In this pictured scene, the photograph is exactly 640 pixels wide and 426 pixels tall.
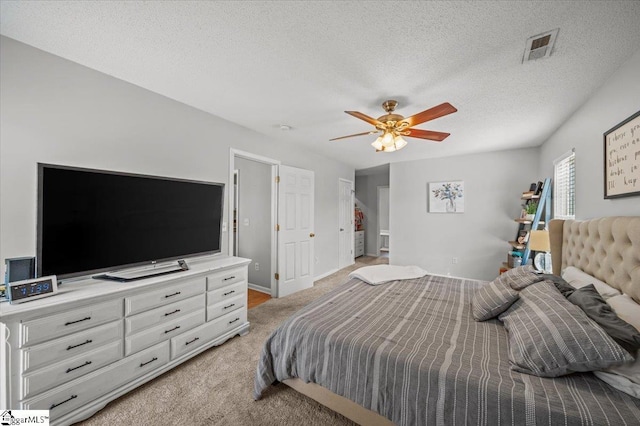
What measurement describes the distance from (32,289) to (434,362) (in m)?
2.36

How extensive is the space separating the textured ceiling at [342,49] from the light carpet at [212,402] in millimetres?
2489

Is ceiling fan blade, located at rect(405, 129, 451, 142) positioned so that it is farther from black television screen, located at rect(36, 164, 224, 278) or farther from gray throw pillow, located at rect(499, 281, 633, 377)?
black television screen, located at rect(36, 164, 224, 278)

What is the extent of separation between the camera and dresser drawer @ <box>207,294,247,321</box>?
2350mm

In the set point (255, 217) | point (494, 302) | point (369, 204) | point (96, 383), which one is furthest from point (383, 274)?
point (369, 204)

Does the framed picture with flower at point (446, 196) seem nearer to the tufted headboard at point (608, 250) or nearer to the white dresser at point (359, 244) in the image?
the tufted headboard at point (608, 250)

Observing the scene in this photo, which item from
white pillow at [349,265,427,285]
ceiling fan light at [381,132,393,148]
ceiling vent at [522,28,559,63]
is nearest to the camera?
ceiling vent at [522,28,559,63]

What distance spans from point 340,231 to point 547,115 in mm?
3856

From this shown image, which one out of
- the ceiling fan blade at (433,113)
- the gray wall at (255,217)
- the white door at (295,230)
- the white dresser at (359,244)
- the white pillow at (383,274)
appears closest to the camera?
the ceiling fan blade at (433,113)

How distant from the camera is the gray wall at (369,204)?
23.8 feet

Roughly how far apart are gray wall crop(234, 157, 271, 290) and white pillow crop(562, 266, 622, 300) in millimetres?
3506

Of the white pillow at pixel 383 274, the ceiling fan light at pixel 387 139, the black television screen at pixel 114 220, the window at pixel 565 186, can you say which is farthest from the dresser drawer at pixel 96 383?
the window at pixel 565 186

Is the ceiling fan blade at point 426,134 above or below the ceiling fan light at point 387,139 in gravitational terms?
above

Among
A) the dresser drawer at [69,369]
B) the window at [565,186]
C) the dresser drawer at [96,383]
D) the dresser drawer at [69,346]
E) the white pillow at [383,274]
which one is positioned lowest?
the dresser drawer at [96,383]

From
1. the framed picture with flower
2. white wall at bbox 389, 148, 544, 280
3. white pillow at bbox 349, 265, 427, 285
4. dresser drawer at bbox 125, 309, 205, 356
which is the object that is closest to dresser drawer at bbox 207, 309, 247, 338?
dresser drawer at bbox 125, 309, 205, 356
